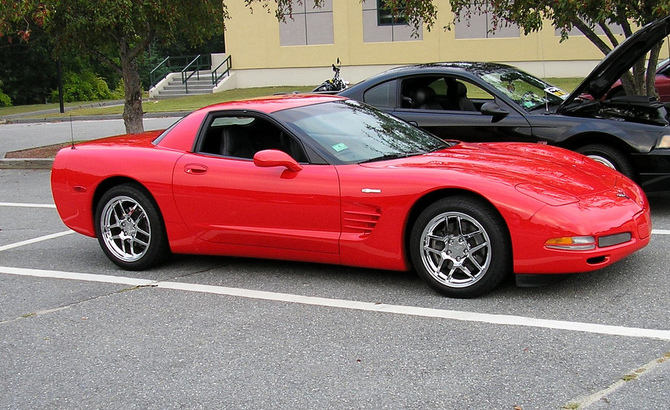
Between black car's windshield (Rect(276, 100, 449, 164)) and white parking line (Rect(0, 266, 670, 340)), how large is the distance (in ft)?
3.46

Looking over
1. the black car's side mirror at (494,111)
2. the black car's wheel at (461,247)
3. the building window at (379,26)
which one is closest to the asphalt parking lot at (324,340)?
the black car's wheel at (461,247)

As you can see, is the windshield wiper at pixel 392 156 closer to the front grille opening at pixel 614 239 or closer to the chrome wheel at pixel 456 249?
the chrome wheel at pixel 456 249

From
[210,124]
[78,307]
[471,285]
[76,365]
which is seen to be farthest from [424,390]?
[210,124]

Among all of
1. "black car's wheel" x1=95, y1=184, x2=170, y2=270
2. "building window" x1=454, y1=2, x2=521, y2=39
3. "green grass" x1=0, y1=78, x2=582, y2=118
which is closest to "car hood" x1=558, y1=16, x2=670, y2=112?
"black car's wheel" x1=95, y1=184, x2=170, y2=270

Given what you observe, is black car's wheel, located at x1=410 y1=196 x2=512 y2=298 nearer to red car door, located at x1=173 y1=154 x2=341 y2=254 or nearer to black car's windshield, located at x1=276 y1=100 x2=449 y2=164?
red car door, located at x1=173 y1=154 x2=341 y2=254

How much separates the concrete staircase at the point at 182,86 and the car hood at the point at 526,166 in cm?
3079

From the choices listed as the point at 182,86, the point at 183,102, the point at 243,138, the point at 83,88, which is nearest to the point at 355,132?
the point at 243,138

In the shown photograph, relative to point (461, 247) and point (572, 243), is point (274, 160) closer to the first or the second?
point (461, 247)

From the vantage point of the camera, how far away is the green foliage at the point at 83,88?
42250 mm

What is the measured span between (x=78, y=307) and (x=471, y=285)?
2728 millimetres

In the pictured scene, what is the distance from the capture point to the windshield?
849 centimetres

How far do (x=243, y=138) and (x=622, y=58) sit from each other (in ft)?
12.8

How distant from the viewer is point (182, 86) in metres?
37.4

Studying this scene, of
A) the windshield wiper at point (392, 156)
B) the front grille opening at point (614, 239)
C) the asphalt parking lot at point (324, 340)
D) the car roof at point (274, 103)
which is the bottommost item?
the asphalt parking lot at point (324, 340)
